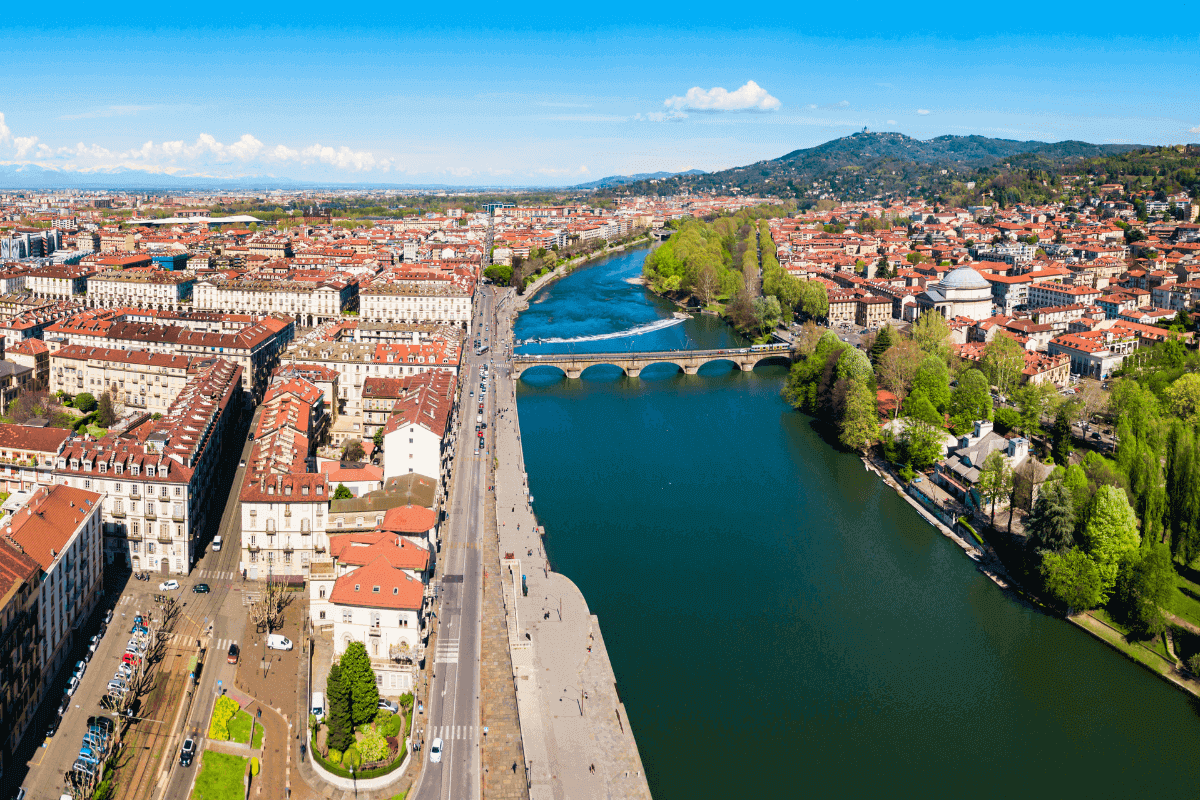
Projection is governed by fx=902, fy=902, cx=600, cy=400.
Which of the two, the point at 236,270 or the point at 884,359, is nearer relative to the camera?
the point at 884,359

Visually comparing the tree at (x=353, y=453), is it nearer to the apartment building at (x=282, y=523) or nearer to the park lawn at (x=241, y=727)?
the apartment building at (x=282, y=523)

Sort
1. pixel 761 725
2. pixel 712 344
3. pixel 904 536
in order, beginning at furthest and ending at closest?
1. pixel 712 344
2. pixel 904 536
3. pixel 761 725

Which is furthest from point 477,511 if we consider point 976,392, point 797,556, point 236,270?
point 236,270

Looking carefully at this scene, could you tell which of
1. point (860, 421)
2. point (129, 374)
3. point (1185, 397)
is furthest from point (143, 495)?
point (1185, 397)

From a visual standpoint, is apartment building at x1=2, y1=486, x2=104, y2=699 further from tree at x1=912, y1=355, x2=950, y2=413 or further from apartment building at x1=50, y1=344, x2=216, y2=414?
tree at x1=912, y1=355, x2=950, y2=413

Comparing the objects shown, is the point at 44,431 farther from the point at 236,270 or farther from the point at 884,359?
the point at 236,270

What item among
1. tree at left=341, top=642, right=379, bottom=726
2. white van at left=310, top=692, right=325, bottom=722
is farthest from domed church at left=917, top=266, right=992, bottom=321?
white van at left=310, top=692, right=325, bottom=722

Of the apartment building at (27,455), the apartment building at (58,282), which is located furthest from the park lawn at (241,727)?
the apartment building at (58,282)
